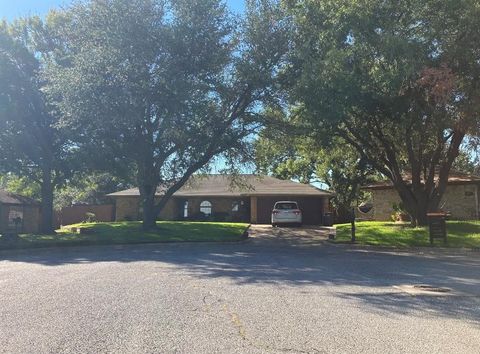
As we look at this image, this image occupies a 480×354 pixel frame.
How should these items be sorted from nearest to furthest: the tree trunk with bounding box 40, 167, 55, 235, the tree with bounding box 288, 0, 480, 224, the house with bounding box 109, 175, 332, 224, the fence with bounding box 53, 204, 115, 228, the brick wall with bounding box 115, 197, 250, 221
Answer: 1. the tree with bounding box 288, 0, 480, 224
2. the tree trunk with bounding box 40, 167, 55, 235
3. the house with bounding box 109, 175, 332, 224
4. the brick wall with bounding box 115, 197, 250, 221
5. the fence with bounding box 53, 204, 115, 228

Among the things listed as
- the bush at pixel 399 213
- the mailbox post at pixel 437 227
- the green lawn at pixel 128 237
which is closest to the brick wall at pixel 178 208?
the bush at pixel 399 213

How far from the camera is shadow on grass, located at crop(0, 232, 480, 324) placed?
9.16 meters

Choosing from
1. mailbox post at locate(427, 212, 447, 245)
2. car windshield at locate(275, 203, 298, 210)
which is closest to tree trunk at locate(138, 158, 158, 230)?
car windshield at locate(275, 203, 298, 210)

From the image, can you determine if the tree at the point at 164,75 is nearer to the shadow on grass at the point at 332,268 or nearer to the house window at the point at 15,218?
the shadow on grass at the point at 332,268

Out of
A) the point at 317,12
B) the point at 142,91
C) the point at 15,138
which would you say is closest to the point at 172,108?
the point at 142,91

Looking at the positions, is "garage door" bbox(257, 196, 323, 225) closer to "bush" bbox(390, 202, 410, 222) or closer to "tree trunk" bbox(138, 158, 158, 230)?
"bush" bbox(390, 202, 410, 222)

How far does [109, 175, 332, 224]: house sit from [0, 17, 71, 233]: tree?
13.6 m

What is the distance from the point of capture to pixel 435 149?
82.3 ft

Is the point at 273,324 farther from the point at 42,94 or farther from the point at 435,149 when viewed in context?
the point at 42,94

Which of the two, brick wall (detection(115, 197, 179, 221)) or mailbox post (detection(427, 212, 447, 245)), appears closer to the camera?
mailbox post (detection(427, 212, 447, 245))

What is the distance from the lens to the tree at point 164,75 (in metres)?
21.1

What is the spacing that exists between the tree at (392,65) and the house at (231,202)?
53.9 ft

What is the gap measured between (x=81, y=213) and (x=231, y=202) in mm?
13013

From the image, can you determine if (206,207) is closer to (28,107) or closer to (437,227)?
(28,107)
